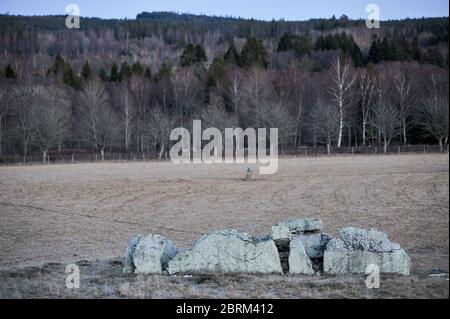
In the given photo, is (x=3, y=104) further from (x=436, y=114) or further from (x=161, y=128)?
(x=436, y=114)

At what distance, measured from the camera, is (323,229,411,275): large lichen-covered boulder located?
A: 1335 cm

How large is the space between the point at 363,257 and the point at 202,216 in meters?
14.0

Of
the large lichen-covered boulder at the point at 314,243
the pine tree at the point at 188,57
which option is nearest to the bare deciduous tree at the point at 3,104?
the pine tree at the point at 188,57

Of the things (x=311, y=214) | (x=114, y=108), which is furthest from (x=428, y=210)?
(x=114, y=108)

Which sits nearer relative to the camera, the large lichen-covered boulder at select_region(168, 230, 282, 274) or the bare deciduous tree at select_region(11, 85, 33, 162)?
the large lichen-covered boulder at select_region(168, 230, 282, 274)

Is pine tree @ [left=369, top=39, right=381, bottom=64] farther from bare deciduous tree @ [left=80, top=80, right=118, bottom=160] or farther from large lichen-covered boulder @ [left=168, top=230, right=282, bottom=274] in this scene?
large lichen-covered boulder @ [left=168, top=230, right=282, bottom=274]

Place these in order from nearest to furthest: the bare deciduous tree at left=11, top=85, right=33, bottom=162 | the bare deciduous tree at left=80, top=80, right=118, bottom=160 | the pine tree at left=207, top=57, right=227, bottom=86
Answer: the bare deciduous tree at left=80, top=80, right=118, bottom=160 → the bare deciduous tree at left=11, top=85, right=33, bottom=162 → the pine tree at left=207, top=57, right=227, bottom=86

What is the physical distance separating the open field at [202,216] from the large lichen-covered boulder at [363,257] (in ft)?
1.69

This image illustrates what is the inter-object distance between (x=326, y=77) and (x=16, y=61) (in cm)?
6184

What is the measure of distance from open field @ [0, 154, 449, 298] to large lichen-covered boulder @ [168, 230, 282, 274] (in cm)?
78

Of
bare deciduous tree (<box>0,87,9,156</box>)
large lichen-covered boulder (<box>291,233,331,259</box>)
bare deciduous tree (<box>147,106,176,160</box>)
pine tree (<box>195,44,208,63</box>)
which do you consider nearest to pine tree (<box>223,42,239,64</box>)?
pine tree (<box>195,44,208,63</box>)

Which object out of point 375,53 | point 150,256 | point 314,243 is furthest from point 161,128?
point 150,256

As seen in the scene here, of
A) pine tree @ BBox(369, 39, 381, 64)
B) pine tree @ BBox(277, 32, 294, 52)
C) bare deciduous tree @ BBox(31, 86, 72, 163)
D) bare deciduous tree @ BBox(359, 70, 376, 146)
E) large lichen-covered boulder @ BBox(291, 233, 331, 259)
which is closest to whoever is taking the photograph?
A: large lichen-covered boulder @ BBox(291, 233, 331, 259)

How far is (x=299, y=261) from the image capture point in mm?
13867
